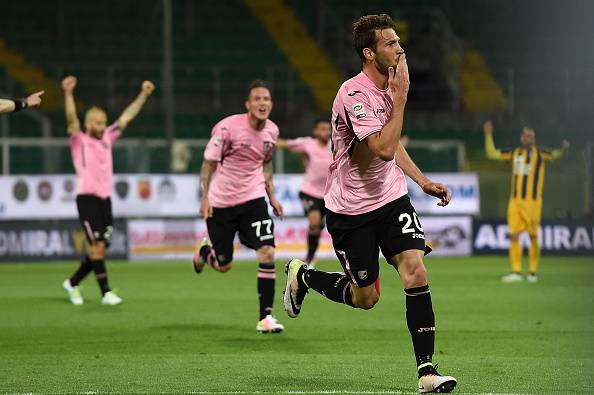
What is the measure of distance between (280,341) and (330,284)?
7.45 ft

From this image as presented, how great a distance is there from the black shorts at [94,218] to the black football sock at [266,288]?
3.35 m

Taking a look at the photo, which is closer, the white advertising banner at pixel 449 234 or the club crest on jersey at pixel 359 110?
the club crest on jersey at pixel 359 110

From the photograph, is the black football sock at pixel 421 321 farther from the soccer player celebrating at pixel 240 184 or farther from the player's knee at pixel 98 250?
the player's knee at pixel 98 250

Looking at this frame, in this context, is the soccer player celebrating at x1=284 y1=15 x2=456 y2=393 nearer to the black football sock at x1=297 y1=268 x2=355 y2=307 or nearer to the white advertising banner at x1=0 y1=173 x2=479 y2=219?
the black football sock at x1=297 y1=268 x2=355 y2=307

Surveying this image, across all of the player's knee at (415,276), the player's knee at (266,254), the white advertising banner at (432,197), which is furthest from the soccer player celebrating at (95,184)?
the white advertising banner at (432,197)

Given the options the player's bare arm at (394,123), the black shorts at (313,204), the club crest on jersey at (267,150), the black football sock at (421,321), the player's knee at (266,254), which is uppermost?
the player's bare arm at (394,123)

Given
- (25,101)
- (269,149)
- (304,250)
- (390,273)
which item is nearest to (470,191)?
(304,250)

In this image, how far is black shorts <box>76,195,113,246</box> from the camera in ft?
47.9

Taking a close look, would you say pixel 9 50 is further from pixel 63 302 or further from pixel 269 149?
pixel 269 149

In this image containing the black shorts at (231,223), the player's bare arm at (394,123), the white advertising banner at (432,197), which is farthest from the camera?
the white advertising banner at (432,197)

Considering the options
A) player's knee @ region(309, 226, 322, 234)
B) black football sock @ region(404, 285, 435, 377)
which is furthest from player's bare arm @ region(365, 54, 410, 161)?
player's knee @ region(309, 226, 322, 234)

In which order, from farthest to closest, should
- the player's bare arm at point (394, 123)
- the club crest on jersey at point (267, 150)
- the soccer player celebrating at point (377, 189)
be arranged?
the club crest on jersey at point (267, 150) < the soccer player celebrating at point (377, 189) < the player's bare arm at point (394, 123)

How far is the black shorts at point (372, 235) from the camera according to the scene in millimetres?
8000

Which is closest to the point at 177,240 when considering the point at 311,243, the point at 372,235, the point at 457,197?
the point at 311,243
